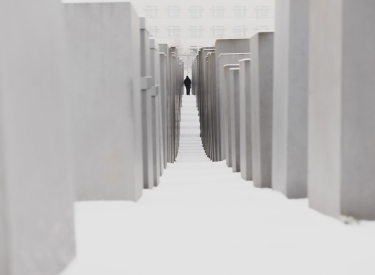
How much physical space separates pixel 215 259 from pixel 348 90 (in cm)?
240

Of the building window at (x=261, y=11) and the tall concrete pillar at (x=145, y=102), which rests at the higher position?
the building window at (x=261, y=11)

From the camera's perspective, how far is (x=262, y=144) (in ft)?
31.8

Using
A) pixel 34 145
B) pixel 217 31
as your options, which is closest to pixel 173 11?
pixel 217 31

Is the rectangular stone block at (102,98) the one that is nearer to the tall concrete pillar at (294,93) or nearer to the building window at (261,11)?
the tall concrete pillar at (294,93)

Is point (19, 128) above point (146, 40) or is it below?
below

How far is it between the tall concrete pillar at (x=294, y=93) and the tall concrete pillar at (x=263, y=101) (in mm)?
1087

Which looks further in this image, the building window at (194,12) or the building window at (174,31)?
the building window at (174,31)

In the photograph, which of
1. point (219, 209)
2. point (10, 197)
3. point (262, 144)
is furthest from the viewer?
point (262, 144)

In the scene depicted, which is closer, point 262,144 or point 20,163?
point 20,163

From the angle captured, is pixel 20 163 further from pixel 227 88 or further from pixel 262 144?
pixel 227 88

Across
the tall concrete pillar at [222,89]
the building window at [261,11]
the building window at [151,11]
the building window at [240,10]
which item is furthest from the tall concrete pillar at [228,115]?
the building window at [261,11]

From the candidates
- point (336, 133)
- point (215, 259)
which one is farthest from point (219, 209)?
point (215, 259)

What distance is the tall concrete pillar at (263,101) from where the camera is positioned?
30.9 ft

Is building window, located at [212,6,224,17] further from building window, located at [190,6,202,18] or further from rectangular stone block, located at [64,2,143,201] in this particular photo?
rectangular stone block, located at [64,2,143,201]
